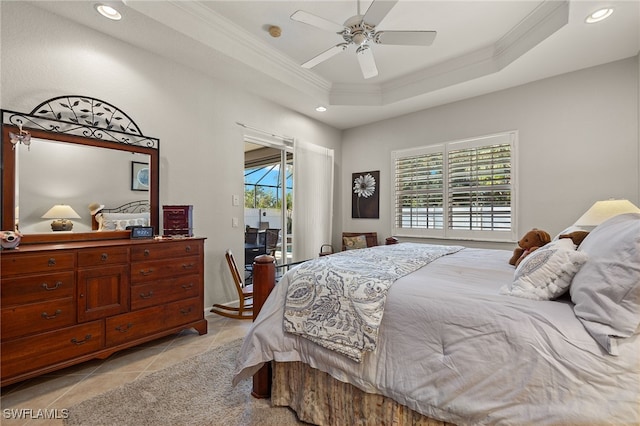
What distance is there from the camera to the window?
145 inches

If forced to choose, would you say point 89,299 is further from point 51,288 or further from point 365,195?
point 365,195

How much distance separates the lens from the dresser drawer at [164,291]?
2330mm

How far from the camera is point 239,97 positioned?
3643 mm

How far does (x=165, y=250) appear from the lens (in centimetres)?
250

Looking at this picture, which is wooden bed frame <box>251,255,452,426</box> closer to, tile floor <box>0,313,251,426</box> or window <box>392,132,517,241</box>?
tile floor <box>0,313,251,426</box>

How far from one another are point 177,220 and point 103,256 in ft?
2.32

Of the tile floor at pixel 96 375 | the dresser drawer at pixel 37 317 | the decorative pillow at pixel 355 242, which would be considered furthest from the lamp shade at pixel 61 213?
the decorative pillow at pixel 355 242

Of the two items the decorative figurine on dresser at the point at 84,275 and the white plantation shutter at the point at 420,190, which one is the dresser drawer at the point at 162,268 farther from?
the white plantation shutter at the point at 420,190

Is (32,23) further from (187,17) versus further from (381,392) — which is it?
(381,392)

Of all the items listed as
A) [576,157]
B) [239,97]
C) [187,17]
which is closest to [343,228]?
[239,97]

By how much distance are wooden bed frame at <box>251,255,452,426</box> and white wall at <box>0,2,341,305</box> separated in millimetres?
1791

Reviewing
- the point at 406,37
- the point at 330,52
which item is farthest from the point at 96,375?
the point at 406,37

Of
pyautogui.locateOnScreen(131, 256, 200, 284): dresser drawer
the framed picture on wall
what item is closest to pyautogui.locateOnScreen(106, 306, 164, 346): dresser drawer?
pyautogui.locateOnScreen(131, 256, 200, 284): dresser drawer

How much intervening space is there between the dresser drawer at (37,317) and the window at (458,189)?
3913 mm
